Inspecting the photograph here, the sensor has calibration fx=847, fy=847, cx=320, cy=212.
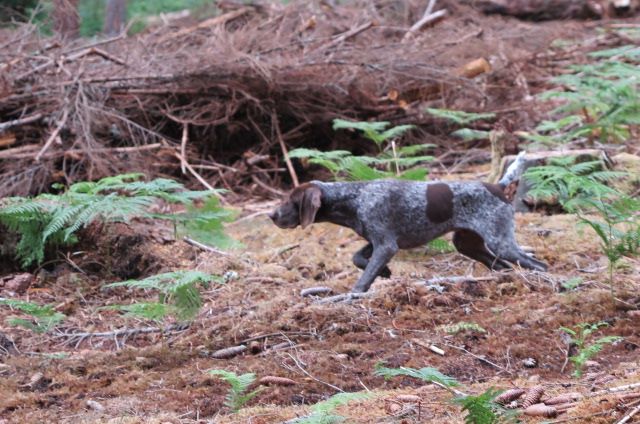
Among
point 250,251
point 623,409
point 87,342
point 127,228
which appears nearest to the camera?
point 623,409

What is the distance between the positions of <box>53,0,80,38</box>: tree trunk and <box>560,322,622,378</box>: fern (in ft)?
28.8

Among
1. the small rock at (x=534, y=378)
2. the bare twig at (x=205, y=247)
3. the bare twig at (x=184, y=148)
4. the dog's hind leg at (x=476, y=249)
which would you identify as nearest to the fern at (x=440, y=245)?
the dog's hind leg at (x=476, y=249)

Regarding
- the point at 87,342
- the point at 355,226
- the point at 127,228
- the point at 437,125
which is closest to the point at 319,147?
the point at 437,125

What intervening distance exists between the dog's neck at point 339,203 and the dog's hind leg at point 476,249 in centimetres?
92

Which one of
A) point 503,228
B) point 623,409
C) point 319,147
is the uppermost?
point 623,409

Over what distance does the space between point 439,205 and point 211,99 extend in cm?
523

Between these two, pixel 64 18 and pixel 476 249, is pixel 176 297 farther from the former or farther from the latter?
pixel 64 18

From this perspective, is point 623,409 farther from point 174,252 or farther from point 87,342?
point 174,252

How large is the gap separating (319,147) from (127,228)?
4.30 metres

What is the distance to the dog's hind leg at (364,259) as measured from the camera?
6695mm

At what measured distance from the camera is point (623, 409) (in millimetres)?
3363

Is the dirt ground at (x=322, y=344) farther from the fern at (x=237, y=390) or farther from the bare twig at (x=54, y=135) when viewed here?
the bare twig at (x=54, y=135)

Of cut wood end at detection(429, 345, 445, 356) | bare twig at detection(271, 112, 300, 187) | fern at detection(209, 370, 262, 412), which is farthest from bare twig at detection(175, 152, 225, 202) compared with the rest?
fern at detection(209, 370, 262, 412)

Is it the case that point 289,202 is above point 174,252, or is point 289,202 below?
above
